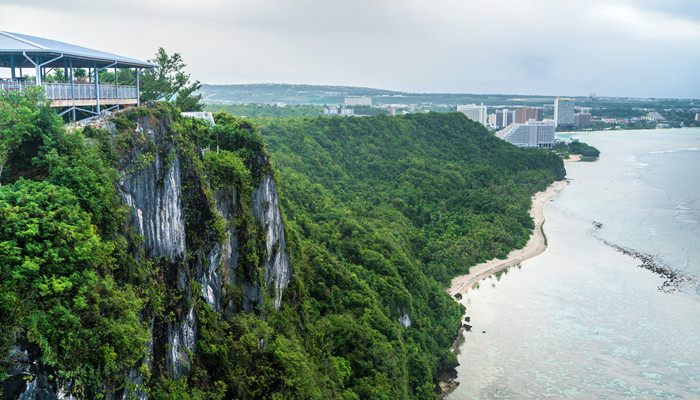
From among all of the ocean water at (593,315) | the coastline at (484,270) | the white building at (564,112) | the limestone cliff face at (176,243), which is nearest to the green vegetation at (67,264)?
the limestone cliff face at (176,243)

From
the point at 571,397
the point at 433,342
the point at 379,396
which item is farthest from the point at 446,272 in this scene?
the point at 379,396

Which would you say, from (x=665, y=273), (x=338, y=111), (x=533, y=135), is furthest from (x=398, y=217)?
(x=338, y=111)

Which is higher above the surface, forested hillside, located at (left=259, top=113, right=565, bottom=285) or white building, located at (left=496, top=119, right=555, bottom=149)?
white building, located at (left=496, top=119, right=555, bottom=149)

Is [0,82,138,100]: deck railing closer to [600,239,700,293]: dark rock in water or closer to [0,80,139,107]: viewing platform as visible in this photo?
[0,80,139,107]: viewing platform

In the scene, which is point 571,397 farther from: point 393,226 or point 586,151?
point 586,151

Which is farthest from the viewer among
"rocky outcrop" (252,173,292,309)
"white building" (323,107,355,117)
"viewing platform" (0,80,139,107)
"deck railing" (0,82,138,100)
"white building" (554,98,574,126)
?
"white building" (554,98,574,126)

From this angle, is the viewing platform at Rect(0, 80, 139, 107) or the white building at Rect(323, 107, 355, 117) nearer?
the viewing platform at Rect(0, 80, 139, 107)

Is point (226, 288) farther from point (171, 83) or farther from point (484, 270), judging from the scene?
point (484, 270)

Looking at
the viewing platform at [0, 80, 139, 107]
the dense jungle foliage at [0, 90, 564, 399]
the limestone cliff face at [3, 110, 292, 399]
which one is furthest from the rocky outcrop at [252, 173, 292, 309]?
the viewing platform at [0, 80, 139, 107]
